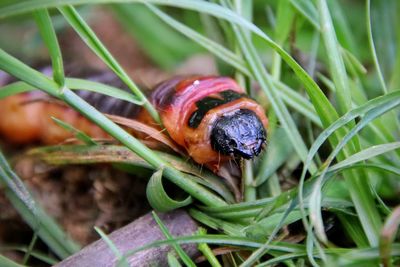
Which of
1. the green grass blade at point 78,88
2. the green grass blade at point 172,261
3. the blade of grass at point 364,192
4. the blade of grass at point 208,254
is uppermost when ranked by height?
the green grass blade at point 78,88

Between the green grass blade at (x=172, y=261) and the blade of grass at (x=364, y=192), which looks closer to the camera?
the blade of grass at (x=364, y=192)

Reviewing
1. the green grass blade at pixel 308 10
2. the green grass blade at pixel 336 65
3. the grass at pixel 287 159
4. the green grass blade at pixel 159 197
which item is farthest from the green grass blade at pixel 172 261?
the green grass blade at pixel 308 10

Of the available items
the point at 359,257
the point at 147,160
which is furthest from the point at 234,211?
the point at 359,257

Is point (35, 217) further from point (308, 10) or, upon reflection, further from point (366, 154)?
point (308, 10)

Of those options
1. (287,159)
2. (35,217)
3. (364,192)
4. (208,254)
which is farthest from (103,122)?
(364,192)

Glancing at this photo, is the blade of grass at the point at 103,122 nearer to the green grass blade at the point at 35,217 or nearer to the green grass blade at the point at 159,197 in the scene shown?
the green grass blade at the point at 159,197

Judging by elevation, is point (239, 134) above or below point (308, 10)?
below
